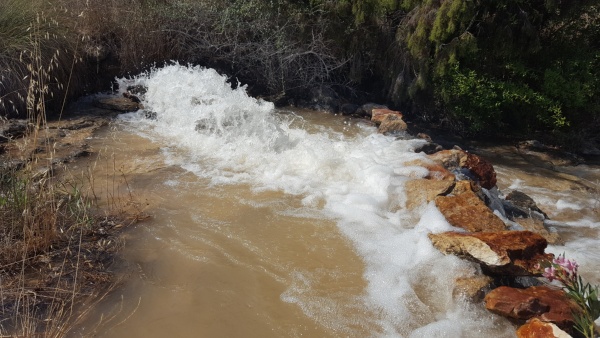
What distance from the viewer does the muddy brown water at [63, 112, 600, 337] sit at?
287 cm

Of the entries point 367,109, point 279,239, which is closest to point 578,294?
point 279,239

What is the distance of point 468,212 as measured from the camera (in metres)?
4.09

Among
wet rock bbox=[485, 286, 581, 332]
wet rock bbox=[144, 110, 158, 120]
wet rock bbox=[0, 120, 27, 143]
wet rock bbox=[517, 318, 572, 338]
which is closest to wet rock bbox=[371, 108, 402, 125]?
wet rock bbox=[144, 110, 158, 120]

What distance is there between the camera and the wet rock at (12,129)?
570 cm

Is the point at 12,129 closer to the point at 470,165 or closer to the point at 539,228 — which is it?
the point at 470,165

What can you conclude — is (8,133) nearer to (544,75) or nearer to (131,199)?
(131,199)

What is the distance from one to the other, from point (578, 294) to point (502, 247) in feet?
2.31

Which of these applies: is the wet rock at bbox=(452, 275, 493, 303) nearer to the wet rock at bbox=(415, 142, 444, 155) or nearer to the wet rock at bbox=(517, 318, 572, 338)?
the wet rock at bbox=(517, 318, 572, 338)

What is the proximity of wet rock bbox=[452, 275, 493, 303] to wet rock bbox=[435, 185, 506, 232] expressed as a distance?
663 mm

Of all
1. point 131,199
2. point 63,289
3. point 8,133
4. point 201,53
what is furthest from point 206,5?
point 63,289

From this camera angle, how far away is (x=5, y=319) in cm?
270

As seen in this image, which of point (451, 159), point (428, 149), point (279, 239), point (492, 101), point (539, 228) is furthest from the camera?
point (492, 101)

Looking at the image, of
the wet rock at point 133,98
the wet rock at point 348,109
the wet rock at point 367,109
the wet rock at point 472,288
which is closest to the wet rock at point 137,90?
the wet rock at point 133,98

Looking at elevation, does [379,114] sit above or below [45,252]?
above
